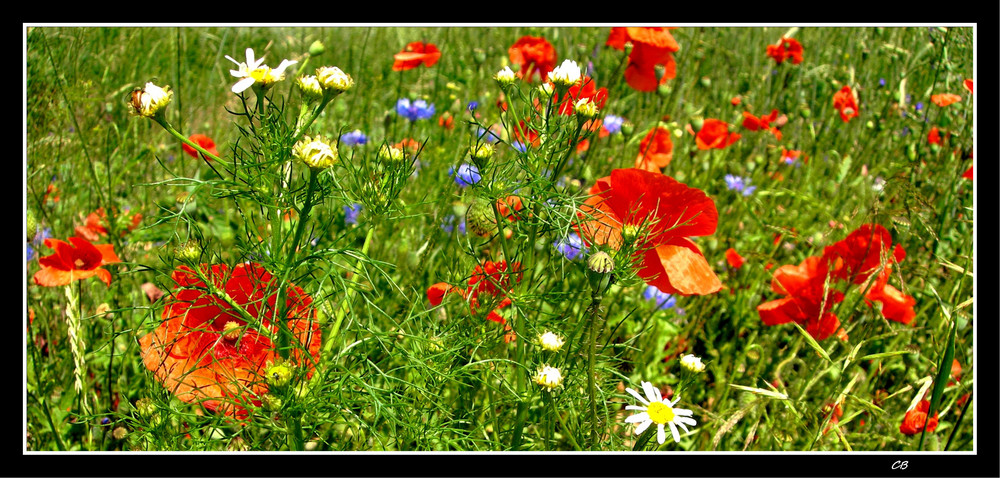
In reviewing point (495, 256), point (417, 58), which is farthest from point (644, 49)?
point (495, 256)

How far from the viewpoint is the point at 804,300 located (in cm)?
137

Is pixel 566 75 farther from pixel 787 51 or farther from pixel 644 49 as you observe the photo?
pixel 787 51

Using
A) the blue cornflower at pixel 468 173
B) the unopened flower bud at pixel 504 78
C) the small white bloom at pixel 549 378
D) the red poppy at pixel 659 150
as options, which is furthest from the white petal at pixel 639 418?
the red poppy at pixel 659 150

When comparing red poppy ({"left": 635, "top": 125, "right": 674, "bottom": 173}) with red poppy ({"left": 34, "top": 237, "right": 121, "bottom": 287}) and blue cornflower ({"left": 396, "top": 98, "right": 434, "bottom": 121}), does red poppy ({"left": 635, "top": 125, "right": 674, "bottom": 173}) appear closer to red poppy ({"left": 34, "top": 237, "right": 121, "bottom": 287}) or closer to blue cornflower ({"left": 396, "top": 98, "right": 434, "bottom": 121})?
blue cornflower ({"left": 396, "top": 98, "right": 434, "bottom": 121})

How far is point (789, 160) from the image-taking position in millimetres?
2379

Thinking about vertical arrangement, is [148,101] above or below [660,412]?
above

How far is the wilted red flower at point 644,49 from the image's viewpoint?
164cm

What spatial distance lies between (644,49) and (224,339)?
120 centimetres

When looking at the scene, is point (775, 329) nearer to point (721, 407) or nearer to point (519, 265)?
point (721, 407)

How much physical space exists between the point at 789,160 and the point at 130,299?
199 cm

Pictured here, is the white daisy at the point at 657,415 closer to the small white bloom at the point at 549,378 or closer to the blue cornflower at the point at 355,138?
the small white bloom at the point at 549,378

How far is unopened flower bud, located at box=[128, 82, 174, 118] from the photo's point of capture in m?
0.83

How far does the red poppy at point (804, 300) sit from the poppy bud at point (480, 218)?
61 centimetres

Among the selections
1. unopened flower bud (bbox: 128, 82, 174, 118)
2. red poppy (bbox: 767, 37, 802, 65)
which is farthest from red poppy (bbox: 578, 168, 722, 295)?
red poppy (bbox: 767, 37, 802, 65)
